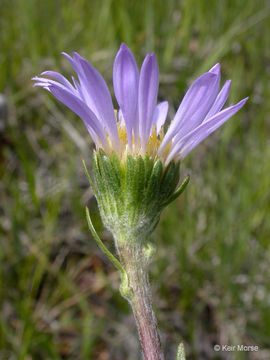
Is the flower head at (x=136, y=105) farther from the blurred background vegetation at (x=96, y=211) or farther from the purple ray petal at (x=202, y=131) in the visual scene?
the blurred background vegetation at (x=96, y=211)

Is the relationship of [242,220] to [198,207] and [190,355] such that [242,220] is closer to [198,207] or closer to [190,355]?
[198,207]

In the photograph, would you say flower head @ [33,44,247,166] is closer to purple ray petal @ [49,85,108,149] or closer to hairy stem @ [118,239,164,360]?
purple ray petal @ [49,85,108,149]

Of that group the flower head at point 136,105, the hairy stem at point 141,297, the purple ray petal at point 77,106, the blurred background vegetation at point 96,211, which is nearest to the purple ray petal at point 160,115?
the flower head at point 136,105

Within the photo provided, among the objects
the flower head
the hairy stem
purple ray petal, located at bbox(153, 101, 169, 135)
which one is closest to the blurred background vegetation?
purple ray petal, located at bbox(153, 101, 169, 135)

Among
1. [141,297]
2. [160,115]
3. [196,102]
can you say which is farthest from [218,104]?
[141,297]

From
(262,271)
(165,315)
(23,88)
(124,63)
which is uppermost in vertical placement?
(23,88)

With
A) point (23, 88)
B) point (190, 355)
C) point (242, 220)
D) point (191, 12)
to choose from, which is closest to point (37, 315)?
point (190, 355)
